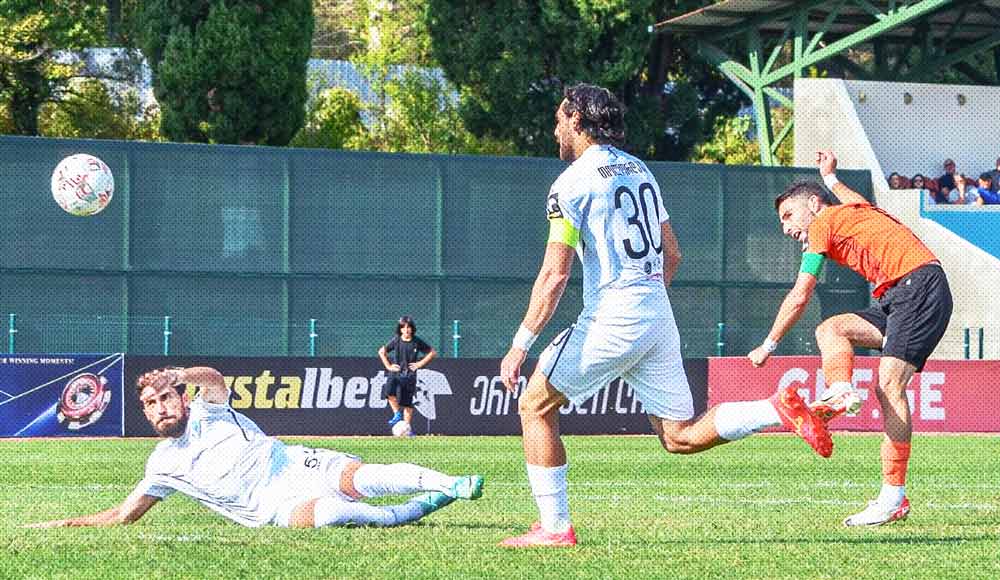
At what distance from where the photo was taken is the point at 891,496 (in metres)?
10.8

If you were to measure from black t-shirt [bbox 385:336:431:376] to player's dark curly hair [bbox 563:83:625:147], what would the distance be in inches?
668

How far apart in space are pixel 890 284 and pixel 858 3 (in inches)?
1123

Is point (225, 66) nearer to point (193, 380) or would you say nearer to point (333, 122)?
point (333, 122)

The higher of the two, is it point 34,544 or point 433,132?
point 433,132

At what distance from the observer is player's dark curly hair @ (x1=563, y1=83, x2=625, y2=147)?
9.17 m

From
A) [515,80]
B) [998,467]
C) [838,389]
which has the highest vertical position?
[515,80]

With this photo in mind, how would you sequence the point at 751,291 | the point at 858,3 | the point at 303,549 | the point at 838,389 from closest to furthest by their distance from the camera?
the point at 303,549
the point at 838,389
the point at 751,291
the point at 858,3

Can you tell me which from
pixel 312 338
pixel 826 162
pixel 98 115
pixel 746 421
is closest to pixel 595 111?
pixel 746 421

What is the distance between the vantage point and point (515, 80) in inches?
1606

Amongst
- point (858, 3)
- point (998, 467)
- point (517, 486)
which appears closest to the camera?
point (517, 486)

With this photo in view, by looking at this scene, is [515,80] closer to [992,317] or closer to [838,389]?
[992,317]

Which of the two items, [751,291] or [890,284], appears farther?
[751,291]

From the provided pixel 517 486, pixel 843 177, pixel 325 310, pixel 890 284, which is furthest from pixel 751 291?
pixel 890 284

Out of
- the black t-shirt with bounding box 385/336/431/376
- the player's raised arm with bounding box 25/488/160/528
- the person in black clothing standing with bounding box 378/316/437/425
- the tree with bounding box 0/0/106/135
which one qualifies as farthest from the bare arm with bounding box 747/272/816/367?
the tree with bounding box 0/0/106/135
